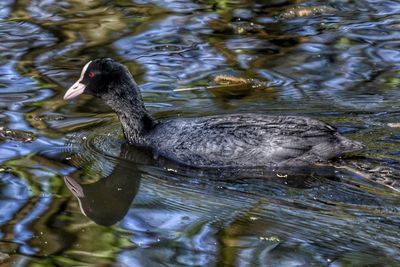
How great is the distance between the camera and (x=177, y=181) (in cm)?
666

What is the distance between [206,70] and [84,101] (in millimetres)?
1327

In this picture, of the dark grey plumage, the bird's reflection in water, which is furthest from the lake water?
the dark grey plumage

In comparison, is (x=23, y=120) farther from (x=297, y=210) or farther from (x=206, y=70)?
(x=297, y=210)

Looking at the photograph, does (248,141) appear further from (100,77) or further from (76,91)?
(76,91)

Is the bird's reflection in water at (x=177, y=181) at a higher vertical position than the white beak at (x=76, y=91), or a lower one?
lower

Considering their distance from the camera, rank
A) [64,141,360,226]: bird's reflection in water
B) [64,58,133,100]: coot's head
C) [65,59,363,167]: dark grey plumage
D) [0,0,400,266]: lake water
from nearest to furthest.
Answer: [0,0,400,266]: lake water → [64,141,360,226]: bird's reflection in water → [65,59,363,167]: dark grey plumage → [64,58,133,100]: coot's head

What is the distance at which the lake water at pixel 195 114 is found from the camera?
5.46m

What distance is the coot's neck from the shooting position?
758cm

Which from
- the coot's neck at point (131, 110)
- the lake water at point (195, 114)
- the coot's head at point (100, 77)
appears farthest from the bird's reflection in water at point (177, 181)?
the coot's head at point (100, 77)

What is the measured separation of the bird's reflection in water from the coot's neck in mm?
494

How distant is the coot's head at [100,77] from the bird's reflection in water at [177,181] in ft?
2.53

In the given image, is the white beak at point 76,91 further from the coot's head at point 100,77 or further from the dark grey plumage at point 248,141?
the dark grey plumage at point 248,141

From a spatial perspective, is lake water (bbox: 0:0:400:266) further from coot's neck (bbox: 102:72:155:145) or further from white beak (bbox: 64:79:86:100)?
white beak (bbox: 64:79:86:100)

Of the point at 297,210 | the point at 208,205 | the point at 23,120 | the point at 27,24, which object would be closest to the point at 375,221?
the point at 297,210
